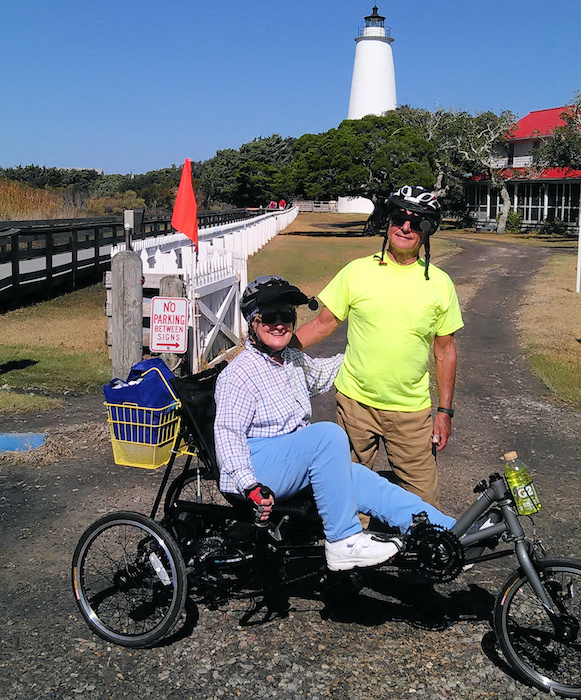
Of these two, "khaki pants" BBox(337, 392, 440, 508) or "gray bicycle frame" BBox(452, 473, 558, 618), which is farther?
"khaki pants" BBox(337, 392, 440, 508)

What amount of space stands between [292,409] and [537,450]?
398 centimetres

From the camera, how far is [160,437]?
407 centimetres

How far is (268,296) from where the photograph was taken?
385cm

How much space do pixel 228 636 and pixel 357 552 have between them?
0.84 m

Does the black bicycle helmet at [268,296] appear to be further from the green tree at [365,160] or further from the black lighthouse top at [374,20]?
the black lighthouse top at [374,20]

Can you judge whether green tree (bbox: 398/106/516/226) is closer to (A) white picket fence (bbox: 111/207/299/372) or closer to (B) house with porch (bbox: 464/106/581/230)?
(B) house with porch (bbox: 464/106/581/230)

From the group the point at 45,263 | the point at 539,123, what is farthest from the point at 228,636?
the point at 539,123

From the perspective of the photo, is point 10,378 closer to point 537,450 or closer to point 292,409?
point 537,450

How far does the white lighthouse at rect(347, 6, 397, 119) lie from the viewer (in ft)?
270

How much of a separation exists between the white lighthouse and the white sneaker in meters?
80.8

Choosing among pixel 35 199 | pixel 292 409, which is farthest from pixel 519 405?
pixel 35 199

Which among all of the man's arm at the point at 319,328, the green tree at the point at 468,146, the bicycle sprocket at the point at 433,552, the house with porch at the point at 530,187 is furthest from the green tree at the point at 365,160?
the bicycle sprocket at the point at 433,552

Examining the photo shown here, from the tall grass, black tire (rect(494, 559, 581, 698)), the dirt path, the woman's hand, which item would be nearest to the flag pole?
the dirt path

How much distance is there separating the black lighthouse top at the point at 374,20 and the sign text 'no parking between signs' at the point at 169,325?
86.2 metres
